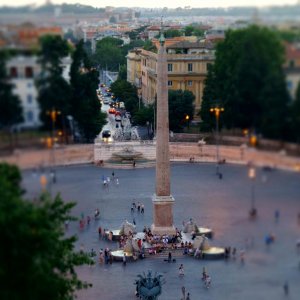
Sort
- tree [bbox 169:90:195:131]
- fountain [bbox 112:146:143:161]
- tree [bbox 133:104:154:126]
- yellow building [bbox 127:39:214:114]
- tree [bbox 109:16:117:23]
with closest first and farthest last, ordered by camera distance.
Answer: yellow building [bbox 127:39:214:114]
tree [bbox 109:16:117:23]
tree [bbox 169:90:195:131]
tree [bbox 133:104:154:126]
fountain [bbox 112:146:143:161]

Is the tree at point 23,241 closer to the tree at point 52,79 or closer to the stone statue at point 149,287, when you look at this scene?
the tree at point 52,79

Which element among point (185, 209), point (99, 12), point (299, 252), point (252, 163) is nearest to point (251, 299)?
point (299, 252)

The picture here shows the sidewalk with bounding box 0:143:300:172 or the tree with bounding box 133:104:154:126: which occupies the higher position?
the sidewalk with bounding box 0:143:300:172

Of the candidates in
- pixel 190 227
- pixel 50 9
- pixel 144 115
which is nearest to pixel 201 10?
pixel 50 9

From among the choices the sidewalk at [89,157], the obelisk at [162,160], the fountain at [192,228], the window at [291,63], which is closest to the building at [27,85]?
the sidewalk at [89,157]

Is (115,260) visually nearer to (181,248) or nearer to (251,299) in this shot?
(181,248)

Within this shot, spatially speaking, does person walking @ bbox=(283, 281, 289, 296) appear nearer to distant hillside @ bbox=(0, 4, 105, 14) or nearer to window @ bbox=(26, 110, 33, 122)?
window @ bbox=(26, 110, 33, 122)

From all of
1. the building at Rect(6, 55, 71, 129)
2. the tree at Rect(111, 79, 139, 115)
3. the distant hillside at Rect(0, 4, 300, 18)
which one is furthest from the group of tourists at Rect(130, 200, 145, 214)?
the building at Rect(6, 55, 71, 129)
